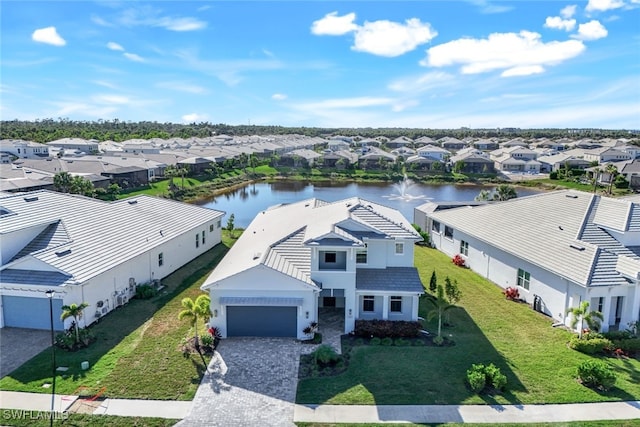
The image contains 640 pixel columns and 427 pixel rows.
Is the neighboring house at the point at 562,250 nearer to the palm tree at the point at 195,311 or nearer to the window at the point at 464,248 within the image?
the window at the point at 464,248

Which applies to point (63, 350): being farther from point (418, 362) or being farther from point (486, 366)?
point (486, 366)

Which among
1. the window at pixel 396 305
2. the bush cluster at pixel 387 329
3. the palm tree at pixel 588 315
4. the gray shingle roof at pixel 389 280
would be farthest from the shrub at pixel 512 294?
the bush cluster at pixel 387 329

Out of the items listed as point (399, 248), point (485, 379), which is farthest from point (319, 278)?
point (485, 379)

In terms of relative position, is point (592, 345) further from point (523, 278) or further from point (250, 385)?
point (250, 385)

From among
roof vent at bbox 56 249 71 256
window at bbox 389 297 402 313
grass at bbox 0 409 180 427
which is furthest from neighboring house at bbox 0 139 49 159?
window at bbox 389 297 402 313

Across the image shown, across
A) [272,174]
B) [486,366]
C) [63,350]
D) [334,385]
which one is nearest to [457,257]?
[486,366]

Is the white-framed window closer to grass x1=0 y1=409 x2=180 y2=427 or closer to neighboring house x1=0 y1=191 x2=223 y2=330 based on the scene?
grass x1=0 y1=409 x2=180 y2=427
